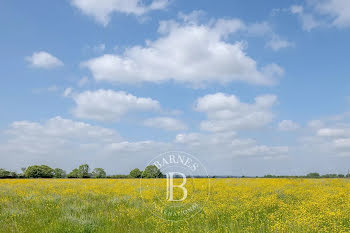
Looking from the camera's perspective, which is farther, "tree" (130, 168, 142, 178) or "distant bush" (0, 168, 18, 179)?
"distant bush" (0, 168, 18, 179)

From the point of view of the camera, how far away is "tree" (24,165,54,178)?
49688mm

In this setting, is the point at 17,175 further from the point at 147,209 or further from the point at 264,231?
the point at 264,231

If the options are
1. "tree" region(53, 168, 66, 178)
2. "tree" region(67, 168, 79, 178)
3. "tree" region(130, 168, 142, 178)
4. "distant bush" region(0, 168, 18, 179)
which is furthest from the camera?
"tree" region(53, 168, 66, 178)

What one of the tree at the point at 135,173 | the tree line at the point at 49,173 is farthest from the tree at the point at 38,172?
the tree at the point at 135,173

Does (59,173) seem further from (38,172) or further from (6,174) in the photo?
(6,174)

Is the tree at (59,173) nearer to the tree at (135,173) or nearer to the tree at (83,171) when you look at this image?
the tree at (83,171)

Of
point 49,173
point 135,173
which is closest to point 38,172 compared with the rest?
point 49,173

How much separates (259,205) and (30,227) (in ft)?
27.8

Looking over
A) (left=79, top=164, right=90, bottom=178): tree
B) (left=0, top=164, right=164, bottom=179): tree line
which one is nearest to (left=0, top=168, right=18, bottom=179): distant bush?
(left=0, top=164, right=164, bottom=179): tree line

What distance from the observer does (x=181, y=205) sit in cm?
1134

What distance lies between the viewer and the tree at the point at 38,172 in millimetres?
49688

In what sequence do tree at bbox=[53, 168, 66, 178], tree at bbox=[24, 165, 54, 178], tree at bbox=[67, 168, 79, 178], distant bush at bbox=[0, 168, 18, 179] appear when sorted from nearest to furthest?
distant bush at bbox=[0, 168, 18, 179]
tree at bbox=[67, 168, 79, 178]
tree at bbox=[24, 165, 54, 178]
tree at bbox=[53, 168, 66, 178]

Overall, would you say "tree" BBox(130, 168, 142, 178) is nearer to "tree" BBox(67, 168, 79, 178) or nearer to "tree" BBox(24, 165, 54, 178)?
"tree" BBox(67, 168, 79, 178)

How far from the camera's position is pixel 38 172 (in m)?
50.1
